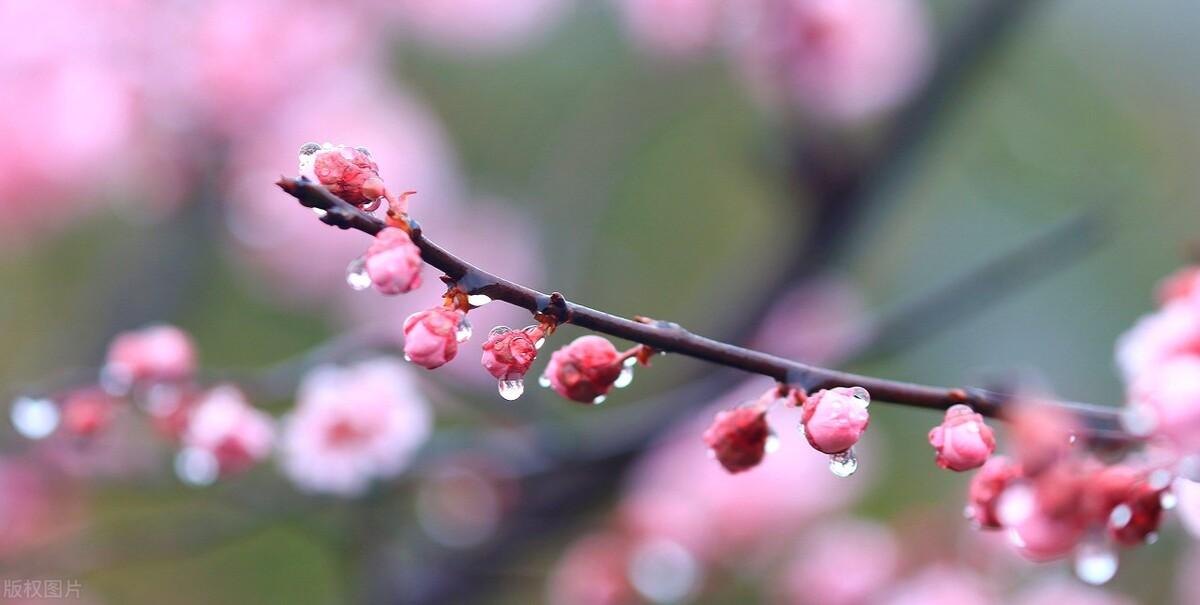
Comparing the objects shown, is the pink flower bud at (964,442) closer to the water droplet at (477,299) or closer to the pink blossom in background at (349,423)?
the water droplet at (477,299)

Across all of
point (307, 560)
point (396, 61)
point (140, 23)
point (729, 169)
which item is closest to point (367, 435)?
point (140, 23)

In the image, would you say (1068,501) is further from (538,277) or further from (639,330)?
(538,277)

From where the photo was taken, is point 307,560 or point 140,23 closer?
point 140,23

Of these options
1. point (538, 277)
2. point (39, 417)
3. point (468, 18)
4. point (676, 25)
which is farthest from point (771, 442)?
point (468, 18)

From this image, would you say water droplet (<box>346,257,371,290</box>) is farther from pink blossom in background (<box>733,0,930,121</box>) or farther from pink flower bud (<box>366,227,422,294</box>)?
pink blossom in background (<box>733,0,930,121</box>)

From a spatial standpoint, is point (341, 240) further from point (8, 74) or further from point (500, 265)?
point (8, 74)

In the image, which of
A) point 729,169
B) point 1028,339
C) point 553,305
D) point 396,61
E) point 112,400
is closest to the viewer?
point 553,305

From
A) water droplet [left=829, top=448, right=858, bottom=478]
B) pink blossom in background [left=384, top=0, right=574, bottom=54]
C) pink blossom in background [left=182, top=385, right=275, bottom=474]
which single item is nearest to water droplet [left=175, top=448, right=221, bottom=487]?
pink blossom in background [left=182, top=385, right=275, bottom=474]
